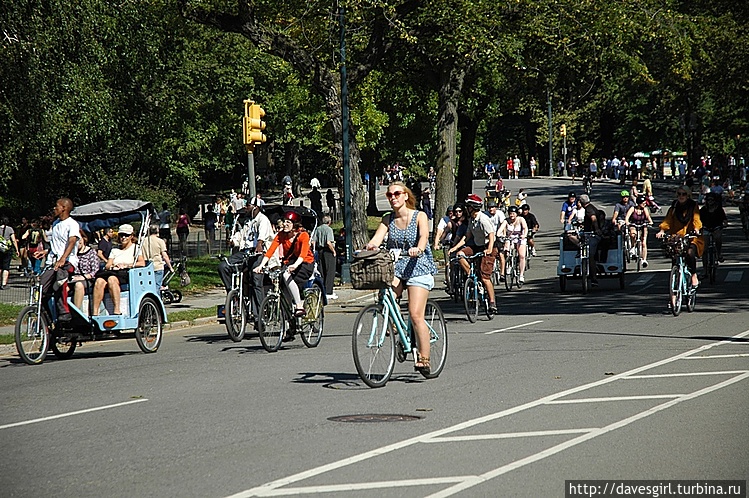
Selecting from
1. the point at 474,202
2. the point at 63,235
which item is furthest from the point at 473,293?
the point at 63,235

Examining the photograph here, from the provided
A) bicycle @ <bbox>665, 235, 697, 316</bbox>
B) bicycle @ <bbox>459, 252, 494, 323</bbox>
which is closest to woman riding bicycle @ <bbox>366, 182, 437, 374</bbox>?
bicycle @ <bbox>459, 252, 494, 323</bbox>

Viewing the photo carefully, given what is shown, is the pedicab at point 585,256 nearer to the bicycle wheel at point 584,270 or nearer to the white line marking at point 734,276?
the bicycle wheel at point 584,270

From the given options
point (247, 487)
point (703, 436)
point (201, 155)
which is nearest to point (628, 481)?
point (703, 436)

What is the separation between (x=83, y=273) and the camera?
15016 millimetres

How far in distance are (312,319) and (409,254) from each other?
15.6ft

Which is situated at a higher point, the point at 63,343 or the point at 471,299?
the point at 471,299

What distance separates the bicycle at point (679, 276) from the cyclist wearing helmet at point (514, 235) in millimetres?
7164

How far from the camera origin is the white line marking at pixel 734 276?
23575 mm

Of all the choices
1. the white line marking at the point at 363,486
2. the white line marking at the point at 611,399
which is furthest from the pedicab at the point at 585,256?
the white line marking at the point at 363,486

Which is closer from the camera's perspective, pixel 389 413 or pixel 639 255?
pixel 389 413

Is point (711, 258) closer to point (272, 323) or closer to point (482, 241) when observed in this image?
point (482, 241)

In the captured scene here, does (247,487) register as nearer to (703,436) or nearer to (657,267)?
(703,436)

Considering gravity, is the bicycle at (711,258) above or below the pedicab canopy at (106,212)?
below

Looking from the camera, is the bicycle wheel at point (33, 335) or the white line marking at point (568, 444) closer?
the white line marking at point (568, 444)
